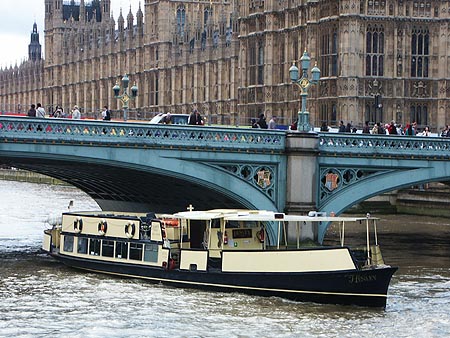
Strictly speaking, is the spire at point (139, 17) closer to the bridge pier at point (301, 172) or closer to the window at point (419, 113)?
the window at point (419, 113)

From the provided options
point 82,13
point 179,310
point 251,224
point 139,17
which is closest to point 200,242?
point 251,224

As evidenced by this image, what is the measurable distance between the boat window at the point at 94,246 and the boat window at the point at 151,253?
2172mm

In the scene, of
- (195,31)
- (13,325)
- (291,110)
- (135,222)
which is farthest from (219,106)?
(13,325)

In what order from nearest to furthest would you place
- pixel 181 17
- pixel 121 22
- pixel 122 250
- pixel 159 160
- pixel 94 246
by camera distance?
pixel 122 250, pixel 94 246, pixel 159 160, pixel 181 17, pixel 121 22

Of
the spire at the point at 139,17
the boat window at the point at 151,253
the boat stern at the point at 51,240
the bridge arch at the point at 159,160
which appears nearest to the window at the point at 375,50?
the bridge arch at the point at 159,160

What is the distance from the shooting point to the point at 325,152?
4031 centimetres

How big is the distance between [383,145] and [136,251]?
9.29 meters

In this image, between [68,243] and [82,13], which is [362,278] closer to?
[68,243]

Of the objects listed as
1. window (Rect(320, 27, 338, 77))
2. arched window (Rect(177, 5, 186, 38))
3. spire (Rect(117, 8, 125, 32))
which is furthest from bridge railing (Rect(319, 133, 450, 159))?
spire (Rect(117, 8, 125, 32))

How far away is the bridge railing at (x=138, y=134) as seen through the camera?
37094mm

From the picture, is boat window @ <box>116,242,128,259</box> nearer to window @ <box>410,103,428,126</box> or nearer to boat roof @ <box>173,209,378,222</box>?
boat roof @ <box>173,209,378,222</box>

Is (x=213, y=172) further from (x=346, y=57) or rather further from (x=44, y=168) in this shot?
(x=346, y=57)

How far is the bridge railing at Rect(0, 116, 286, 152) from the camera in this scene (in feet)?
122

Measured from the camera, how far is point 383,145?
41.1 m
